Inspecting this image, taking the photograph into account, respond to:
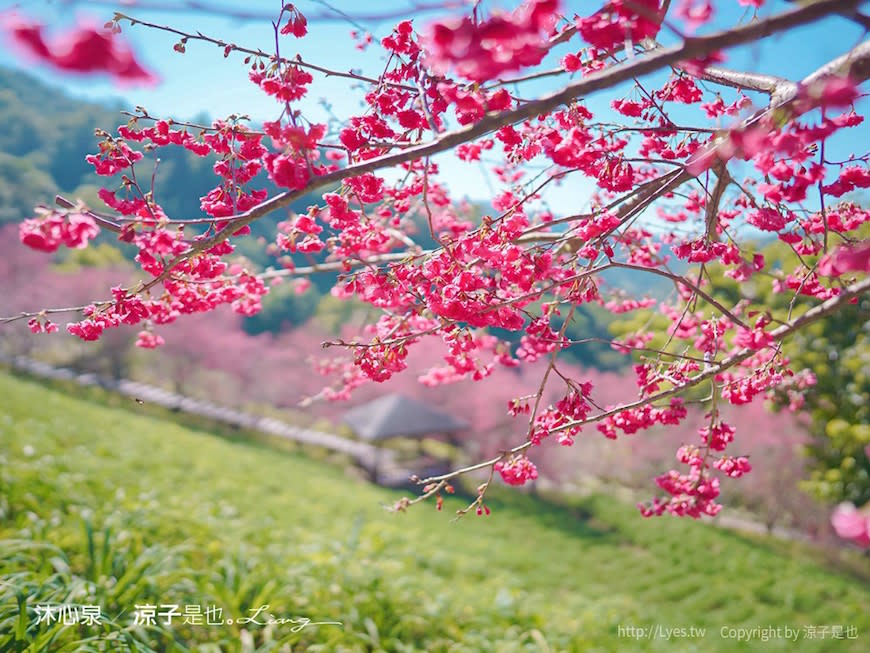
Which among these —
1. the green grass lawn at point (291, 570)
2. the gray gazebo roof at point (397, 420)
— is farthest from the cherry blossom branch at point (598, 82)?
the gray gazebo roof at point (397, 420)

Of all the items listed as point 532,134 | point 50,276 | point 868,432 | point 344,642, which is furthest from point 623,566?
point 50,276

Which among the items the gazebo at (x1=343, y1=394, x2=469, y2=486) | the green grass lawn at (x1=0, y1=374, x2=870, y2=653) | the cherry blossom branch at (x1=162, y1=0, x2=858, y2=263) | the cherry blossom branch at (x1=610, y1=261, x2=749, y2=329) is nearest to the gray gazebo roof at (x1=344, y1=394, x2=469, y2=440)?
the gazebo at (x1=343, y1=394, x2=469, y2=486)

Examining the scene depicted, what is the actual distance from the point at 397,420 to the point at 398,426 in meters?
0.19

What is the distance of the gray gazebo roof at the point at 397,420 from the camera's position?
1255cm

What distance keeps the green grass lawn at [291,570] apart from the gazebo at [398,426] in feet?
11.1

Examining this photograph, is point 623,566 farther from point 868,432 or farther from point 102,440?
point 102,440

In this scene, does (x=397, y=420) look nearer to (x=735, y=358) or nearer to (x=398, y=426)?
(x=398, y=426)

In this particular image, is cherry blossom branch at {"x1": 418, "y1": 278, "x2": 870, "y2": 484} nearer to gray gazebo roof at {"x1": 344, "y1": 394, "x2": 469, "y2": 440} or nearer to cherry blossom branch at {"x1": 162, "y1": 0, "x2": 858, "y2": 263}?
cherry blossom branch at {"x1": 162, "y1": 0, "x2": 858, "y2": 263}

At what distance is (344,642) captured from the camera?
2.50m

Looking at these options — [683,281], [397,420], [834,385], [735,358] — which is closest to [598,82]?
[683,281]

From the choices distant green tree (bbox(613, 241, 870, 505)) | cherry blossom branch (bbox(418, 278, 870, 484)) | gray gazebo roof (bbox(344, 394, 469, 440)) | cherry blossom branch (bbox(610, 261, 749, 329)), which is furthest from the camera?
gray gazebo roof (bbox(344, 394, 469, 440))

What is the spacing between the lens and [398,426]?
12.8 meters

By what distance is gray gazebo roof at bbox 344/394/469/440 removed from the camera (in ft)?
41.2

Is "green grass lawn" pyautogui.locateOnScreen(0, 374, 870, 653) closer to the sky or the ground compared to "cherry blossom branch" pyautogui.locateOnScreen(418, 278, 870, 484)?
closer to the ground
